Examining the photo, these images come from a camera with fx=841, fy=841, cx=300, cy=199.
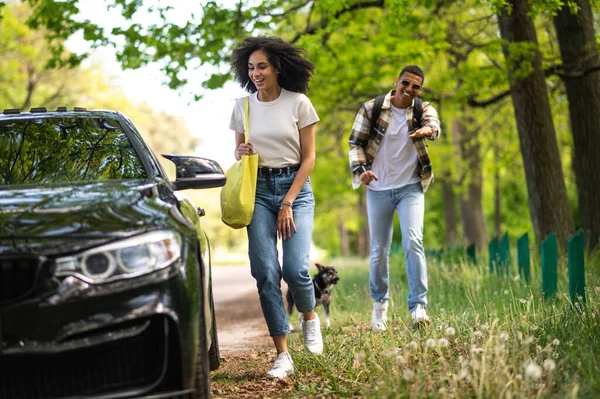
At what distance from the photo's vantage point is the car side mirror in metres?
4.67

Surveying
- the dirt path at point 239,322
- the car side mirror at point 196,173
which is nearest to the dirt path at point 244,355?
the dirt path at point 239,322

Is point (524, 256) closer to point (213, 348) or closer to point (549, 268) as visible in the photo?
point (549, 268)

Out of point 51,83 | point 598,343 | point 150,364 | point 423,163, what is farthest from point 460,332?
point 51,83

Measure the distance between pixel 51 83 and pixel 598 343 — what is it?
2529 cm

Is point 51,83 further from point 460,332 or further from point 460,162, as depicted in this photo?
point 460,332

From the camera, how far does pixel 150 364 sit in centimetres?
350

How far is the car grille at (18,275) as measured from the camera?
333cm

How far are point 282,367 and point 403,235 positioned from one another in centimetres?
213

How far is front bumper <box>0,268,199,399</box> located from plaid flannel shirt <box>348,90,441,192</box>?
3.57m

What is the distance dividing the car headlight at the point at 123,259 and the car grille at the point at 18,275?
0.10 metres

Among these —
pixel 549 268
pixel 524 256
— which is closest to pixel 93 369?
pixel 549 268

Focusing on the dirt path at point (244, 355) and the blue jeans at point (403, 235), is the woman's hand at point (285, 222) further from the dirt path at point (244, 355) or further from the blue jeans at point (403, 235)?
the blue jeans at point (403, 235)

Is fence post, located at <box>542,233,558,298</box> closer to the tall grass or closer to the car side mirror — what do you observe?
the tall grass

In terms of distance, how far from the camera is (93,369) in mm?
3447
